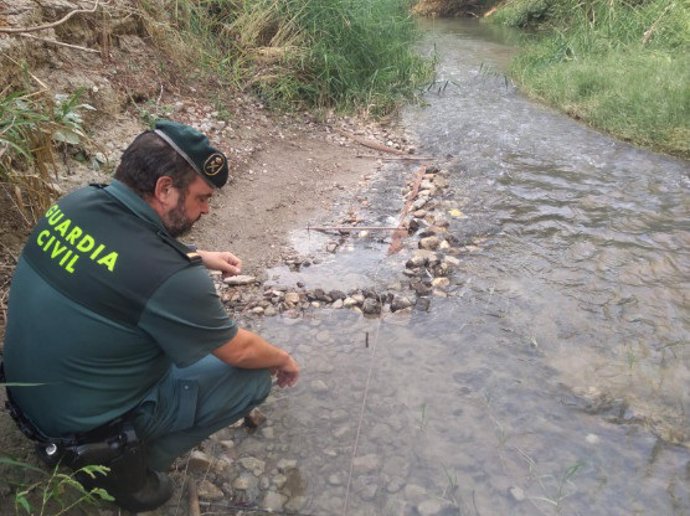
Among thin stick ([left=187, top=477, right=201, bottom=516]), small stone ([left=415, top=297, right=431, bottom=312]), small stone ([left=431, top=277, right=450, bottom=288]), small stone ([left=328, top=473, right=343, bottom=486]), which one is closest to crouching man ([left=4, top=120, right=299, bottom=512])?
thin stick ([left=187, top=477, right=201, bottom=516])

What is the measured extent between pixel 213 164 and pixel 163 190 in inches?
7.4

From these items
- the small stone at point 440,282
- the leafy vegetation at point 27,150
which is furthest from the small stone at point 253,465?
the small stone at point 440,282

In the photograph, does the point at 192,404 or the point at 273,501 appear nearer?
the point at 192,404

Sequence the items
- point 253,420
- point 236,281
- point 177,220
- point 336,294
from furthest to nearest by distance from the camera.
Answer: point 236,281 → point 336,294 → point 253,420 → point 177,220

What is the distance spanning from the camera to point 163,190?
194 cm

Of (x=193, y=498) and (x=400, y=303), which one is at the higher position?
(x=193, y=498)

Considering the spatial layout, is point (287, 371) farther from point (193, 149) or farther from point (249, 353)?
point (193, 149)

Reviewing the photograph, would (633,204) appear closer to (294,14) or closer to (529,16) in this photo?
(294,14)

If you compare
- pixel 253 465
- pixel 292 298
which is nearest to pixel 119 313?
pixel 253 465

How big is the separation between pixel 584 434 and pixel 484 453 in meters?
0.50

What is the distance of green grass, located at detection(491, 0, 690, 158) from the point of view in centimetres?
622

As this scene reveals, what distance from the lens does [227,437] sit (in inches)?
106

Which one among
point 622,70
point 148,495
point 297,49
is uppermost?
point 297,49

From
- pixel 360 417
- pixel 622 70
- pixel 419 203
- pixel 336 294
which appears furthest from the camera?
pixel 622 70
